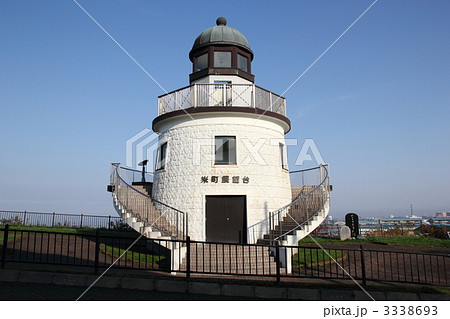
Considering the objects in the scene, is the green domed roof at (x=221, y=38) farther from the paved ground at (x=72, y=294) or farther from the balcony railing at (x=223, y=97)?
the paved ground at (x=72, y=294)

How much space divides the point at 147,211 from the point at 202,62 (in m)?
7.97

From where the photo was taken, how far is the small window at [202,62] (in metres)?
17.5

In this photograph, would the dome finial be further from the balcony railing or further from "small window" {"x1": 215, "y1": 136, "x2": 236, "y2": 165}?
"small window" {"x1": 215, "y1": 136, "x2": 236, "y2": 165}

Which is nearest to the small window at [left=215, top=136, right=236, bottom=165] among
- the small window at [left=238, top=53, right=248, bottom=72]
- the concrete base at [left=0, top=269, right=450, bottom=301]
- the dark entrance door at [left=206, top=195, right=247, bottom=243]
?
the dark entrance door at [left=206, top=195, right=247, bottom=243]

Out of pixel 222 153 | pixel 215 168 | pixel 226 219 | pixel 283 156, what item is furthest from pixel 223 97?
pixel 226 219

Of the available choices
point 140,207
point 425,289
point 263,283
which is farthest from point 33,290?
point 425,289

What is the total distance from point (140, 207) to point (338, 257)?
852 cm

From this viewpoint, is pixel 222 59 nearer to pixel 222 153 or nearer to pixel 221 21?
pixel 221 21

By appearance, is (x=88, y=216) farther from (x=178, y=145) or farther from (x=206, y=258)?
(x=206, y=258)

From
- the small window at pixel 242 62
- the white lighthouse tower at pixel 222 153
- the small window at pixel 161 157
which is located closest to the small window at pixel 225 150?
the white lighthouse tower at pixel 222 153

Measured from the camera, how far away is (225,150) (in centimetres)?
1541

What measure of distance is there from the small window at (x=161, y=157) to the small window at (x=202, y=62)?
4.40 metres
